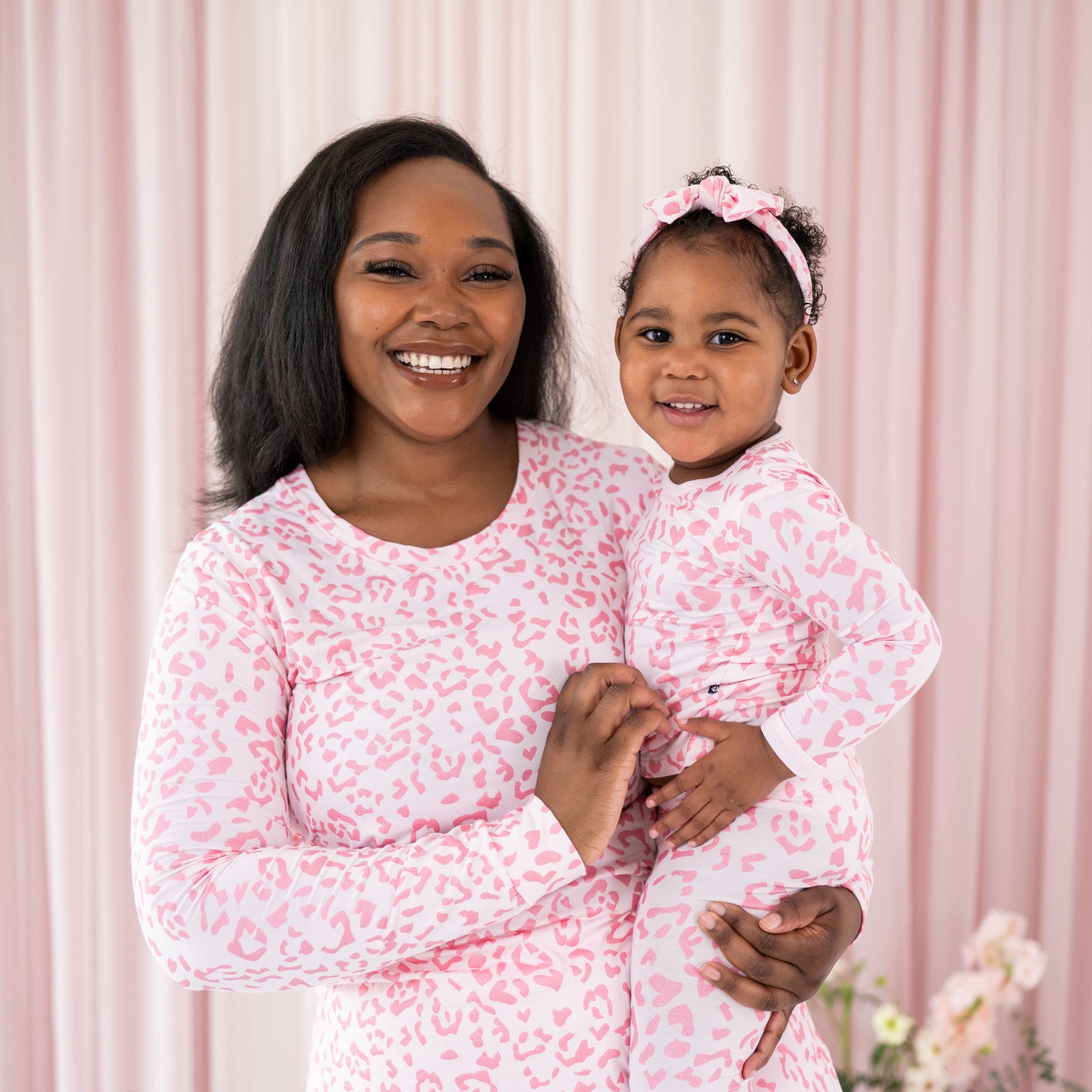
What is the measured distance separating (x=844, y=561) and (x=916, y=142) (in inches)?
62.5

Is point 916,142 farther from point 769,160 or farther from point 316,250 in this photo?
point 316,250

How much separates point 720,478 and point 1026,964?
148 cm

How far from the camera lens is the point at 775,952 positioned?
1285 millimetres

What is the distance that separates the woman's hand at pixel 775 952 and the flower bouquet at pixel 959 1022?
1.03 metres

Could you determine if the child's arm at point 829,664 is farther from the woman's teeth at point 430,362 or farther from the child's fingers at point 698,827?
the woman's teeth at point 430,362

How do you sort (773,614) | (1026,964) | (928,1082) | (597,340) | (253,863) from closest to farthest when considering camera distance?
(253,863), (773,614), (928,1082), (1026,964), (597,340)

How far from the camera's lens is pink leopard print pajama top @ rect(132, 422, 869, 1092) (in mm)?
1242

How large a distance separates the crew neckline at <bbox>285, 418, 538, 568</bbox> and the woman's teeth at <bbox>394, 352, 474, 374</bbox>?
0.20m

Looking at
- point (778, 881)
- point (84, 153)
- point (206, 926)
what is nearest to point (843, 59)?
point (84, 153)

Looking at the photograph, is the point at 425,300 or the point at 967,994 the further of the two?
the point at 967,994

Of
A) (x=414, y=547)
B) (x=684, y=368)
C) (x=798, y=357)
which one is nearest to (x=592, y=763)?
(x=414, y=547)

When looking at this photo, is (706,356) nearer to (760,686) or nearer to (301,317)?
(760,686)

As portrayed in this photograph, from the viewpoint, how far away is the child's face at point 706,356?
138cm

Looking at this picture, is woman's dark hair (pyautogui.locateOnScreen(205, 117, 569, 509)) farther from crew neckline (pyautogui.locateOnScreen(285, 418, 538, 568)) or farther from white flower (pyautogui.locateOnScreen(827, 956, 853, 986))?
white flower (pyautogui.locateOnScreen(827, 956, 853, 986))
